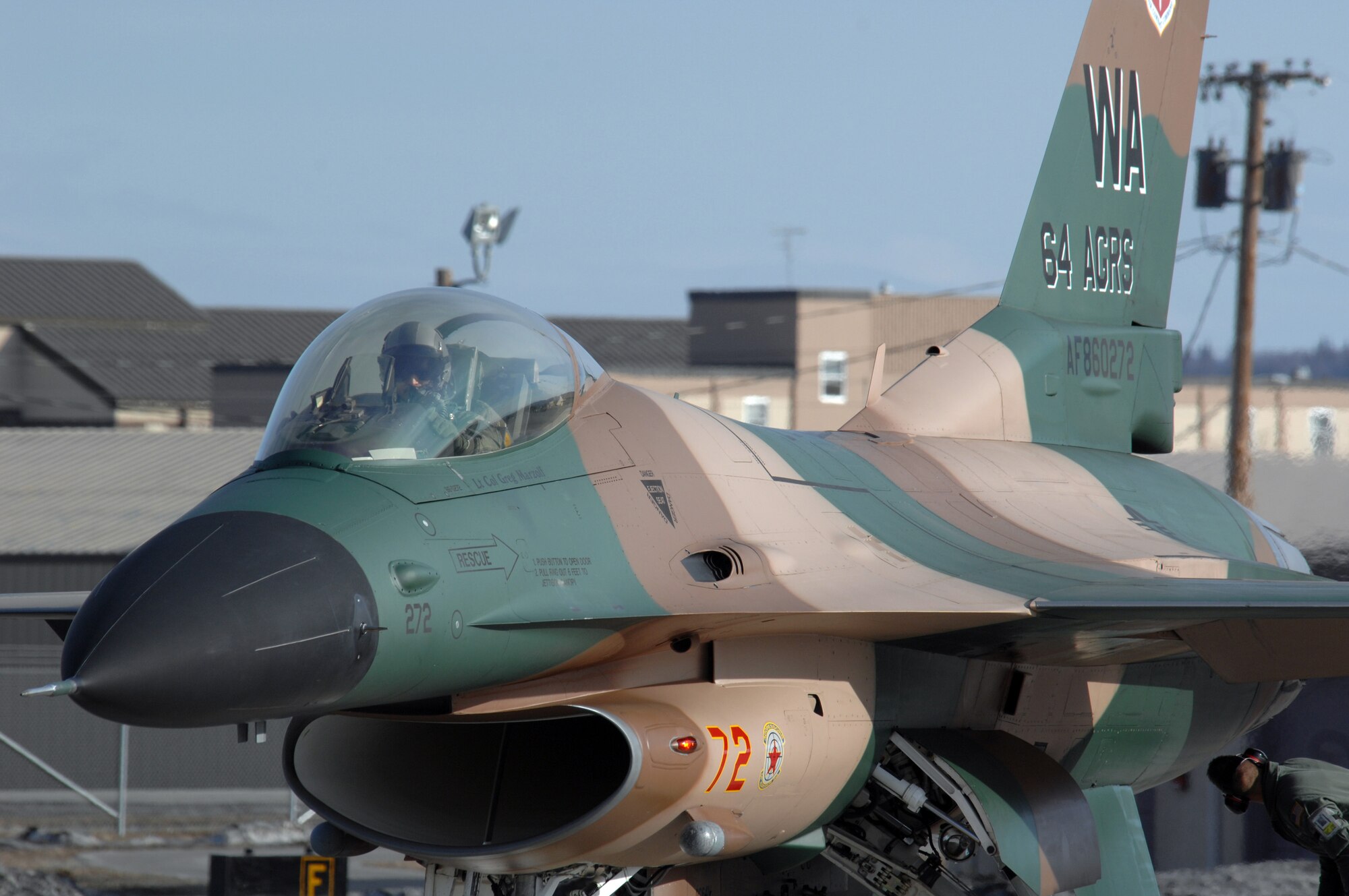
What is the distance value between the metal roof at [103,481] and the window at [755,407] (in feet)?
60.3

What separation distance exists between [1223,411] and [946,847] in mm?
33742

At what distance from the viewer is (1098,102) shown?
10.3m

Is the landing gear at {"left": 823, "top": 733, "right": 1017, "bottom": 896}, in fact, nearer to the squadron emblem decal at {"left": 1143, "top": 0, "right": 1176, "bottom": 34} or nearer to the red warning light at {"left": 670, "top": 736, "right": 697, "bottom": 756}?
the red warning light at {"left": 670, "top": 736, "right": 697, "bottom": 756}

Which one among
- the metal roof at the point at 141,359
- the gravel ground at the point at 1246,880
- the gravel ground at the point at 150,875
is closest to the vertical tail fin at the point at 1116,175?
the gravel ground at the point at 1246,880

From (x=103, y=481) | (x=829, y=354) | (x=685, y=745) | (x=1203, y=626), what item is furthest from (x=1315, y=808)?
(x=829, y=354)

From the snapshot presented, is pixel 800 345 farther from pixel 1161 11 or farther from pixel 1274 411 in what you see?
pixel 1161 11

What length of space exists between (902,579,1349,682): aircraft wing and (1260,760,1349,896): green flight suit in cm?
95

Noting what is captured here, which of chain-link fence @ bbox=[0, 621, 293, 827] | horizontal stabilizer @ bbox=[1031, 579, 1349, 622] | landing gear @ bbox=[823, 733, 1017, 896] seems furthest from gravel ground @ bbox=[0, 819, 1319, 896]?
horizontal stabilizer @ bbox=[1031, 579, 1349, 622]

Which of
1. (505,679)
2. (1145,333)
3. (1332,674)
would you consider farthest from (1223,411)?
(505,679)

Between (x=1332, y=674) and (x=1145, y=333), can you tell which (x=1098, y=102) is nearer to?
(x=1145, y=333)

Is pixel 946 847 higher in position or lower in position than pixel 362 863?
higher

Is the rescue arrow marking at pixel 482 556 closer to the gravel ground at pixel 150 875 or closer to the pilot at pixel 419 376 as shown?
the pilot at pixel 419 376

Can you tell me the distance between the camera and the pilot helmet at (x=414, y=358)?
18.2 feet

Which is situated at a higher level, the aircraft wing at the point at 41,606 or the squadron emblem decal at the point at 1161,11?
the squadron emblem decal at the point at 1161,11
